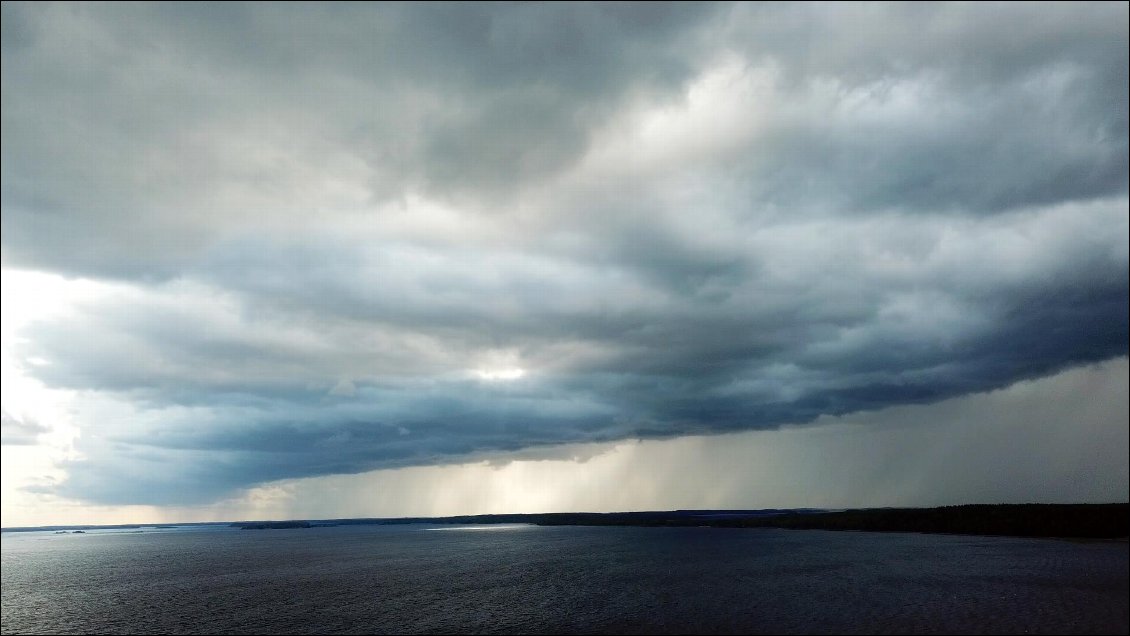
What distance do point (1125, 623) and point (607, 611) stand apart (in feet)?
143

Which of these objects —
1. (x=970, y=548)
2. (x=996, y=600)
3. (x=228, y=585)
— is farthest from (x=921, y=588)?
(x=228, y=585)

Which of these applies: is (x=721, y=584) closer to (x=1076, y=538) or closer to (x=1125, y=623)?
(x=1125, y=623)

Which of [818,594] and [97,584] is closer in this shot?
[818,594]

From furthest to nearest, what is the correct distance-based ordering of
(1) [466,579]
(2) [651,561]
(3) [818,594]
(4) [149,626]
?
(2) [651,561], (1) [466,579], (3) [818,594], (4) [149,626]

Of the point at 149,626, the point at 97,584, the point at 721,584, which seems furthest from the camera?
the point at 97,584

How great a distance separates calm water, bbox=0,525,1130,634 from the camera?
6031cm

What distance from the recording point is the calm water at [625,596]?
6031 centimetres

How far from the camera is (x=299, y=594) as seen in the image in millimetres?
91125

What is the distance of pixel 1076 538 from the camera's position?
166 m

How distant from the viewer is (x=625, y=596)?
7994cm

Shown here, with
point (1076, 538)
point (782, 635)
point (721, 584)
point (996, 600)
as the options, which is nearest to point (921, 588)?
point (996, 600)

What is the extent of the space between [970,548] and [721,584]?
84155mm

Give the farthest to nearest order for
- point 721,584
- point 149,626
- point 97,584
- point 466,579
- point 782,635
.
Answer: point 97,584 → point 466,579 → point 721,584 → point 149,626 → point 782,635

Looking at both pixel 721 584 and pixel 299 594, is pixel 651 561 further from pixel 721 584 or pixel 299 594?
pixel 299 594
